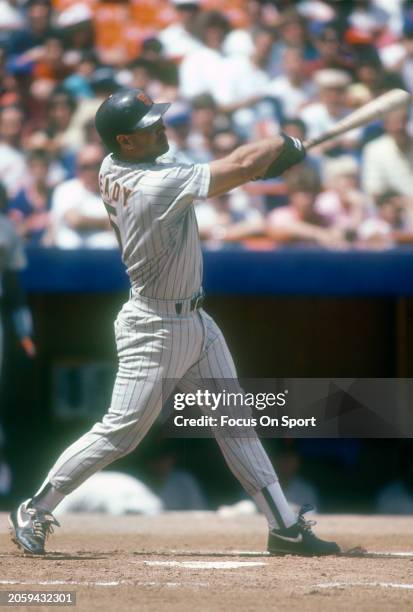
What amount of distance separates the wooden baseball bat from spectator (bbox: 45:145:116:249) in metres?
2.40

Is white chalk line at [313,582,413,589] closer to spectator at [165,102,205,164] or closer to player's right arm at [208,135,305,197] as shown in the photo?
player's right arm at [208,135,305,197]

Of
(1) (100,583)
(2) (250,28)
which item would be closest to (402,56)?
(2) (250,28)

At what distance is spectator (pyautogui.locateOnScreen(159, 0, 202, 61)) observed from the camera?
8.38m

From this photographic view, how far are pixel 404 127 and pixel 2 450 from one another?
130 inches

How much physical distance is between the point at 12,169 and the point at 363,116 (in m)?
3.73

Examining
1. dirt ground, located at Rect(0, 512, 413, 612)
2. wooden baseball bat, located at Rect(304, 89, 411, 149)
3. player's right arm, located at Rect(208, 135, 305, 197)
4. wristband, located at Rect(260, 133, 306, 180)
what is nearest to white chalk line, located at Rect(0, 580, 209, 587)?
dirt ground, located at Rect(0, 512, 413, 612)

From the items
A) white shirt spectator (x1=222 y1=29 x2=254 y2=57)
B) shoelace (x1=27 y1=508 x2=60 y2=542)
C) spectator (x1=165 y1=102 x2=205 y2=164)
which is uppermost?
white shirt spectator (x1=222 y1=29 x2=254 y2=57)

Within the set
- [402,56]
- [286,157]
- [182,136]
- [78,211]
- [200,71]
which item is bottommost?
[78,211]

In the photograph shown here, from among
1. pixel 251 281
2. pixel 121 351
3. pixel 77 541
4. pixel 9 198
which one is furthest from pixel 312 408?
pixel 9 198

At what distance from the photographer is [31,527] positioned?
3973 millimetres

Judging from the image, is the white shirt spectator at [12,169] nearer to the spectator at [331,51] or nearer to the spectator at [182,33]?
the spectator at [182,33]

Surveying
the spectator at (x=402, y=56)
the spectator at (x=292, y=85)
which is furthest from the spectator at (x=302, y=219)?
the spectator at (x=402, y=56)

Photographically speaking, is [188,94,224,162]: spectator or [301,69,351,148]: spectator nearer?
[188,94,224,162]: spectator

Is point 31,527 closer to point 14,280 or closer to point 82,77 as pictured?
point 14,280
